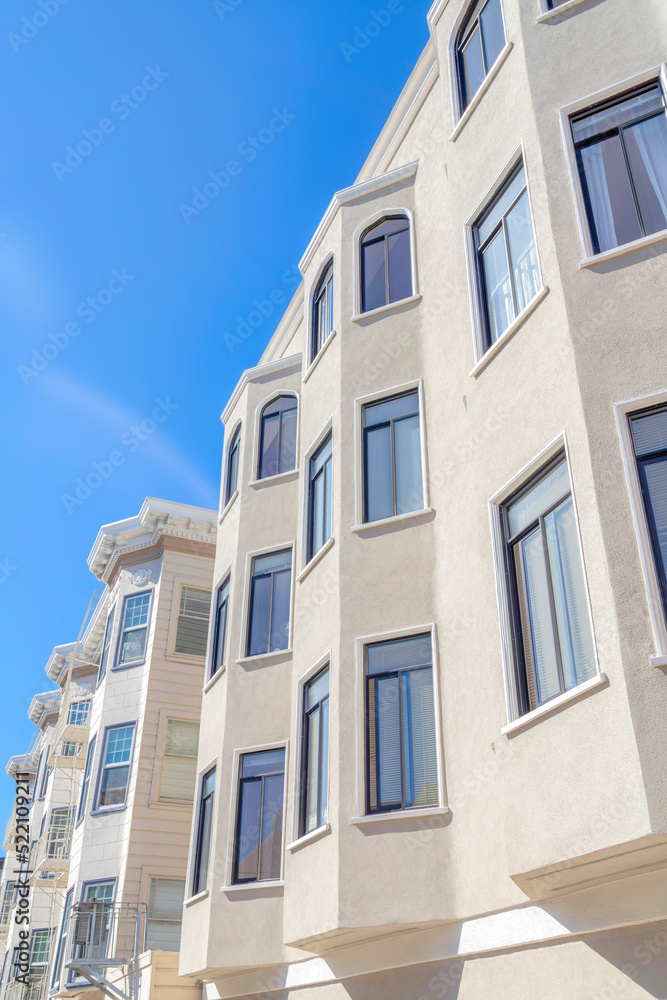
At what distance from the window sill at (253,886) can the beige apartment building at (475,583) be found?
3 centimetres

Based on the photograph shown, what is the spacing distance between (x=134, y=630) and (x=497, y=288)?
1619cm

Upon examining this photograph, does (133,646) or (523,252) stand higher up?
(133,646)

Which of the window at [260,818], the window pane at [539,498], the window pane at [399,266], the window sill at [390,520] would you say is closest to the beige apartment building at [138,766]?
the window at [260,818]

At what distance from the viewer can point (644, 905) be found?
6652mm

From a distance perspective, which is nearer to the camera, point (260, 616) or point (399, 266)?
point (399, 266)

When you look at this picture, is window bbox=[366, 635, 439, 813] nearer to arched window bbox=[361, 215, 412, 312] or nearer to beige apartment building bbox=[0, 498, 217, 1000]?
arched window bbox=[361, 215, 412, 312]

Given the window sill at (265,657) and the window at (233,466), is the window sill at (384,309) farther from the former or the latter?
the window at (233,466)

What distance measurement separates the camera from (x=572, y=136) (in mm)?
9148

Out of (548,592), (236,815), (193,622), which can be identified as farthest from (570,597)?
(193,622)

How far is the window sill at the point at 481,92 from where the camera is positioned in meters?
10.4

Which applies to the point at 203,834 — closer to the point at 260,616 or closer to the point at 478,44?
the point at 260,616

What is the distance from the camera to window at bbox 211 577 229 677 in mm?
16625

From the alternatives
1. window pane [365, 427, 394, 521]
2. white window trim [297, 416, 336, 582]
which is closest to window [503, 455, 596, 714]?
window pane [365, 427, 394, 521]

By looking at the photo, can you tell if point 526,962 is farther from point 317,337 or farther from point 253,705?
point 317,337
